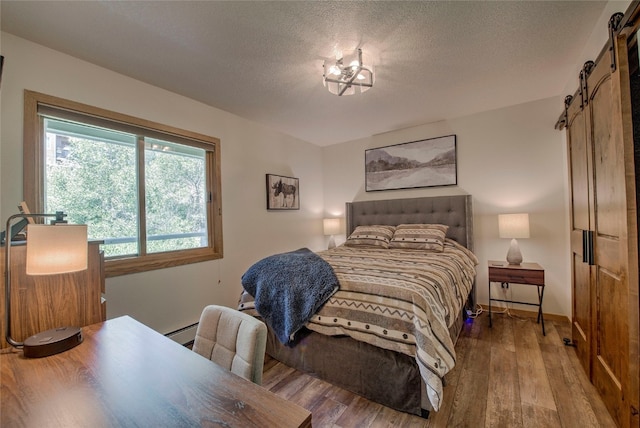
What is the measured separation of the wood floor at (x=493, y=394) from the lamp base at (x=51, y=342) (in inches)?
49.6

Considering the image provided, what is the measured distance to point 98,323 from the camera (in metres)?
1.25

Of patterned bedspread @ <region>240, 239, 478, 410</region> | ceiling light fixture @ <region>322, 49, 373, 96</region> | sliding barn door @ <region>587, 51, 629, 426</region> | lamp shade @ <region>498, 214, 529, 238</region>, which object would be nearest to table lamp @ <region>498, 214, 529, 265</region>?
lamp shade @ <region>498, 214, 529, 238</region>

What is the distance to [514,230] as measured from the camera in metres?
2.82

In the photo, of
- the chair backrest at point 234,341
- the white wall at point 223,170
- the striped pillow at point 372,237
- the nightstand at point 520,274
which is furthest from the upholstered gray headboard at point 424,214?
the chair backrest at point 234,341

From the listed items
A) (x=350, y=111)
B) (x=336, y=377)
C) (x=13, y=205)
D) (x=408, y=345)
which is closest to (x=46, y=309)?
(x=13, y=205)

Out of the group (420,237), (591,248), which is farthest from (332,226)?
(591,248)

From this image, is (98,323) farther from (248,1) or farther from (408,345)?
(248,1)

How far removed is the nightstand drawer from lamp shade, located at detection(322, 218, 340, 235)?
84.8 inches

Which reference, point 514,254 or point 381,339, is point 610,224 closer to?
point 381,339

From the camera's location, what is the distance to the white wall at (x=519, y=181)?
2881 millimetres

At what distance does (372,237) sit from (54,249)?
2.95m

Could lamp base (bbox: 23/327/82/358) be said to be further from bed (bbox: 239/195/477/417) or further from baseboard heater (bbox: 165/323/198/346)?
baseboard heater (bbox: 165/323/198/346)

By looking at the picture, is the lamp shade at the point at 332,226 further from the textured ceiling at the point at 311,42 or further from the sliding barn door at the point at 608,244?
the sliding barn door at the point at 608,244

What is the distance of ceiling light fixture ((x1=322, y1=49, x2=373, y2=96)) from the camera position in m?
1.96
